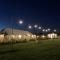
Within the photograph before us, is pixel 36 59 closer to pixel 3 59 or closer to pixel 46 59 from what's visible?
pixel 46 59

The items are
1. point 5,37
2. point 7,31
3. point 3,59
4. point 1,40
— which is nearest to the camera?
point 3,59

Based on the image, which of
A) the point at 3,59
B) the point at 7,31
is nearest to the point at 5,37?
the point at 7,31

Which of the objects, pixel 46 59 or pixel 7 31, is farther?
pixel 7 31

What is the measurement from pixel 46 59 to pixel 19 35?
33.4 metres

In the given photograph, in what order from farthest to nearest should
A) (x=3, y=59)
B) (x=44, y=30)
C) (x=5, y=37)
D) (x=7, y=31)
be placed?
(x=44, y=30) < (x=7, y=31) < (x=5, y=37) < (x=3, y=59)

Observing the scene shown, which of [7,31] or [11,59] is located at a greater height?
[7,31]

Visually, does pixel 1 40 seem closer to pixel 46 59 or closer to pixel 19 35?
pixel 19 35

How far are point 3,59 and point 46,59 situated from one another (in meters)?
3.98

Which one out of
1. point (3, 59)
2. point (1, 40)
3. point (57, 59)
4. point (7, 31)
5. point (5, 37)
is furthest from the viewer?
point (7, 31)

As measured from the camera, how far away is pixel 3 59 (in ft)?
44.6

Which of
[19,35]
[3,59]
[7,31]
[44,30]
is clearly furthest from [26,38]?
[44,30]

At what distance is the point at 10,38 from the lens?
40750mm

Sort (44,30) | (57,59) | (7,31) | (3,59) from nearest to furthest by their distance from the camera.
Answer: (57,59) → (3,59) → (7,31) → (44,30)

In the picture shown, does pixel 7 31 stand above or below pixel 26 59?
above
